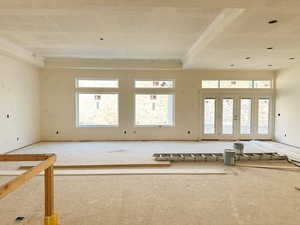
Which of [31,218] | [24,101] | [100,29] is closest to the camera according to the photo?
[31,218]

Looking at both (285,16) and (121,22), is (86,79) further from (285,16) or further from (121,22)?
(285,16)

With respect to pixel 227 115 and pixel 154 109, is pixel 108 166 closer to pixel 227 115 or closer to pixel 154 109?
pixel 154 109

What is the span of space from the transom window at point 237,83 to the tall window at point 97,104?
3820 millimetres

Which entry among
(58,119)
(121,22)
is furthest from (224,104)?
(58,119)

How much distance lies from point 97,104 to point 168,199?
5795 millimetres

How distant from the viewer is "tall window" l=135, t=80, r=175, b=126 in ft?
26.3

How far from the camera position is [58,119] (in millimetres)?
7695

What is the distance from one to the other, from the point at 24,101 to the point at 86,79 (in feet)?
7.56

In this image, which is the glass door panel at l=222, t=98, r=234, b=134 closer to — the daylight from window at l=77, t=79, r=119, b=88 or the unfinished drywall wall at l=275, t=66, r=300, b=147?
the unfinished drywall wall at l=275, t=66, r=300, b=147

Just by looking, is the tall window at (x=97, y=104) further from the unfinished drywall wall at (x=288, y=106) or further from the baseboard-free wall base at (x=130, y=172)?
the unfinished drywall wall at (x=288, y=106)

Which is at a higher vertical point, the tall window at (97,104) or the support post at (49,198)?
the tall window at (97,104)

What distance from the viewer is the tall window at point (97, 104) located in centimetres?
786

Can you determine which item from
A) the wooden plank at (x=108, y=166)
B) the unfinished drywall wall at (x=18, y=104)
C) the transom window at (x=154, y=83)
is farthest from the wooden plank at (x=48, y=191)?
the transom window at (x=154, y=83)

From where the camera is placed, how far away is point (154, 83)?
26.3 feet
